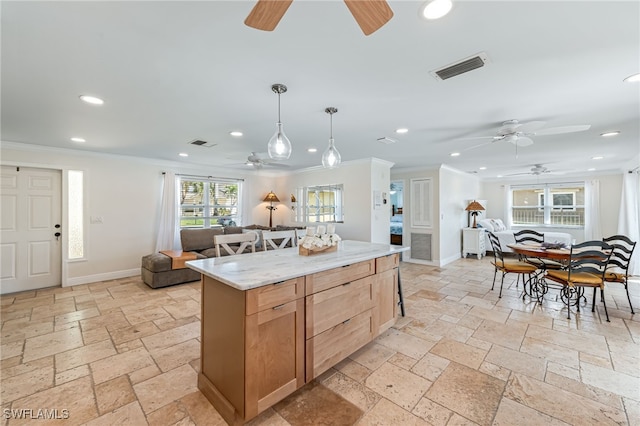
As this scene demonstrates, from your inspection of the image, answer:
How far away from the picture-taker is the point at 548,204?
8.16m

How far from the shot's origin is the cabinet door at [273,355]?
1618 millimetres

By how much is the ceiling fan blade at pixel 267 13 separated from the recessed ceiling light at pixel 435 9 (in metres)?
0.75

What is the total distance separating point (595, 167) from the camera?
654 centimetres

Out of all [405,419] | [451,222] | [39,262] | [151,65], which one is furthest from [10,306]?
[451,222]

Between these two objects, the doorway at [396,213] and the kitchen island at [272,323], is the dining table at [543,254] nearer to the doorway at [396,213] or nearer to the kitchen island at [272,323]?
the kitchen island at [272,323]

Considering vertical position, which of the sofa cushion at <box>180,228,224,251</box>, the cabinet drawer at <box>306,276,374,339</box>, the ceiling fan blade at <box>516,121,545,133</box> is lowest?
the cabinet drawer at <box>306,276,374,339</box>

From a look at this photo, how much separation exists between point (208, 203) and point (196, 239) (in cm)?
117

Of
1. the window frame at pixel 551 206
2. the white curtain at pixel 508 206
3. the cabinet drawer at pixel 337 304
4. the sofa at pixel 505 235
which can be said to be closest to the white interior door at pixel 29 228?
the cabinet drawer at pixel 337 304

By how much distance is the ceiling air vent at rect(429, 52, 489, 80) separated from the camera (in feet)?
5.97

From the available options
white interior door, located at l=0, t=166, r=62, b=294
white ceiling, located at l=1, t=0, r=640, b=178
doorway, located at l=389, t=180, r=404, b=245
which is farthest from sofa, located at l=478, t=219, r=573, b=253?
white interior door, located at l=0, t=166, r=62, b=294

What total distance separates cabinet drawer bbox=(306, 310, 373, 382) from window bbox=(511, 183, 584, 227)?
859 centimetres

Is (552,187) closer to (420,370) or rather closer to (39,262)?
(420,370)

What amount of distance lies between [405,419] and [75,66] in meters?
3.33

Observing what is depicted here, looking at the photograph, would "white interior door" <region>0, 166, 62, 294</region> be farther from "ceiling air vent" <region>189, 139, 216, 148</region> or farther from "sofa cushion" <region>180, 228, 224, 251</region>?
"ceiling air vent" <region>189, 139, 216, 148</region>
